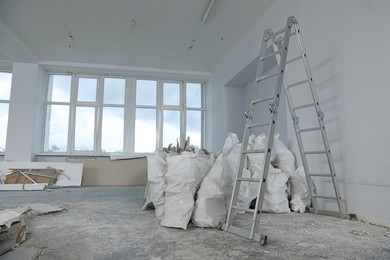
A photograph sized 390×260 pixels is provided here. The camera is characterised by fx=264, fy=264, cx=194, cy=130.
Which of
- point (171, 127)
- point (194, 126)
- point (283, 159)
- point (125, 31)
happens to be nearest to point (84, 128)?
point (171, 127)

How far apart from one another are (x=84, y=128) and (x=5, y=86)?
222 cm

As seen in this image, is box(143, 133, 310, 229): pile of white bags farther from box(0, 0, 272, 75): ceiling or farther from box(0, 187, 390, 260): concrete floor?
box(0, 0, 272, 75): ceiling

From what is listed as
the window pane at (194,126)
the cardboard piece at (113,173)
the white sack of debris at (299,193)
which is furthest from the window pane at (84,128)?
the white sack of debris at (299,193)

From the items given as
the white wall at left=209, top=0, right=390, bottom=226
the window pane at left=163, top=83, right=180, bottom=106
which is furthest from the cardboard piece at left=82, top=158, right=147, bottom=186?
the white wall at left=209, top=0, right=390, bottom=226

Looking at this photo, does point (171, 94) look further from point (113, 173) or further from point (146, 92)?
point (113, 173)

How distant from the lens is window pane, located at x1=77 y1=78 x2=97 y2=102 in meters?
6.77

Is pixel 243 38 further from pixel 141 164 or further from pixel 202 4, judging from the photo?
pixel 141 164

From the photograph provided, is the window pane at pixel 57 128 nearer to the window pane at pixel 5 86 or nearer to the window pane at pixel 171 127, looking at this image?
the window pane at pixel 5 86

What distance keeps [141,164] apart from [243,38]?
11.1ft

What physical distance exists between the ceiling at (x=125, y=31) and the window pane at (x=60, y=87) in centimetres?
68

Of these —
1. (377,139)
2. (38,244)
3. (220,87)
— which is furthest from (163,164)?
(220,87)

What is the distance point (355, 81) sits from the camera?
2182mm

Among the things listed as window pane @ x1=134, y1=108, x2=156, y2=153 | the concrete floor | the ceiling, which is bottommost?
the concrete floor

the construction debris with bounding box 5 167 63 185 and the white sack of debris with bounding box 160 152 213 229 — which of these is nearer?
the white sack of debris with bounding box 160 152 213 229
